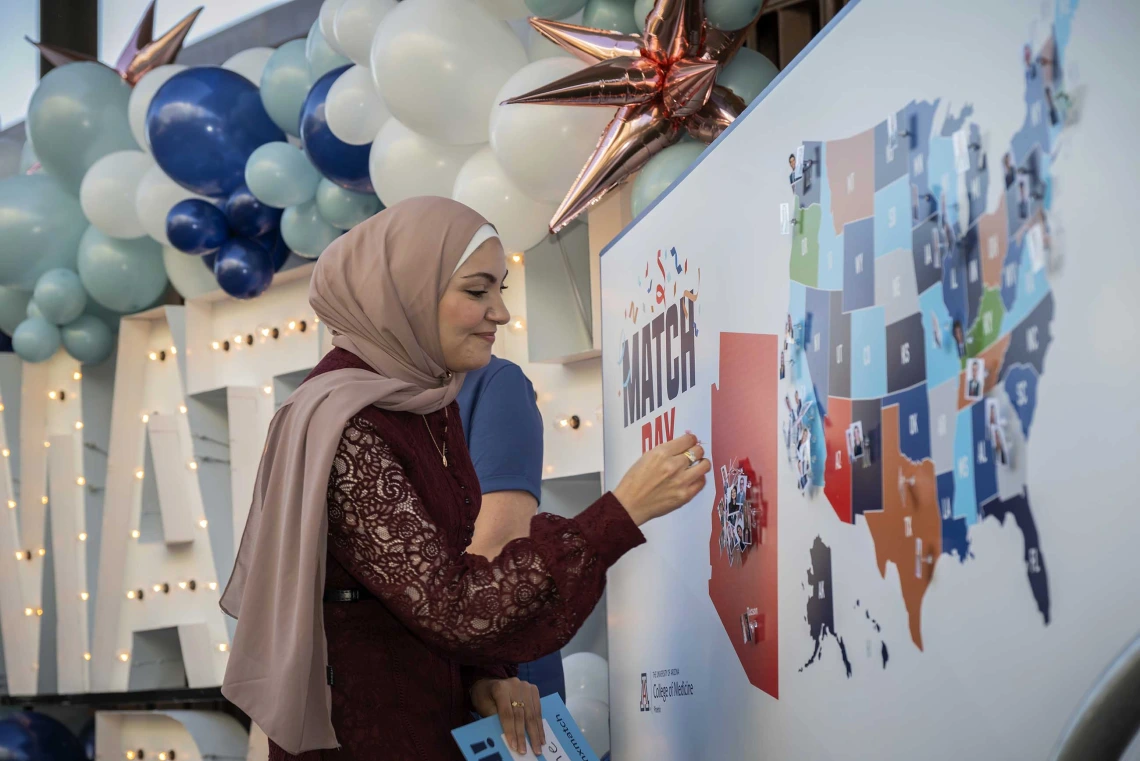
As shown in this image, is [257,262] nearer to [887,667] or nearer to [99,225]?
[99,225]

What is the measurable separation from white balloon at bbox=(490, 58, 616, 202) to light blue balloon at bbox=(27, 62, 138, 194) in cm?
227

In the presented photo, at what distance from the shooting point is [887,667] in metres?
1.09

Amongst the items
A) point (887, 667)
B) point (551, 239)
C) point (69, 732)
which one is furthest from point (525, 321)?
point (69, 732)

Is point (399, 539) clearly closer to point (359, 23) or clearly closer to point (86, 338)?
point (359, 23)

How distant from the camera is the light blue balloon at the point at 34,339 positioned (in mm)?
4656

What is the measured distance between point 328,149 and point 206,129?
0.65 m

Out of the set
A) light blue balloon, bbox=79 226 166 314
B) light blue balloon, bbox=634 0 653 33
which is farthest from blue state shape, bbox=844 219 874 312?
light blue balloon, bbox=79 226 166 314

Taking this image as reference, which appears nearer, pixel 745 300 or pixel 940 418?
pixel 940 418

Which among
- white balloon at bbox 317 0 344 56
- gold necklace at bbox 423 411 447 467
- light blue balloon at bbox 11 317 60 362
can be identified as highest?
white balloon at bbox 317 0 344 56

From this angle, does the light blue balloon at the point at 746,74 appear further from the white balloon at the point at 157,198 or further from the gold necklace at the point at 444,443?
the white balloon at the point at 157,198

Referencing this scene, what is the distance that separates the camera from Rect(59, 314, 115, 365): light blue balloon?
15.9 ft

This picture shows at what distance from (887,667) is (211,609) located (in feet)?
13.2

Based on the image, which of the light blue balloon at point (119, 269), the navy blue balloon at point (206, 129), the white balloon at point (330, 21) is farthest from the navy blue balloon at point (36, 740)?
the white balloon at point (330, 21)

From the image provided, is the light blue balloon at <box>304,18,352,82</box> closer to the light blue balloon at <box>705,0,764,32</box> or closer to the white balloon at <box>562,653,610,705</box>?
the light blue balloon at <box>705,0,764,32</box>
